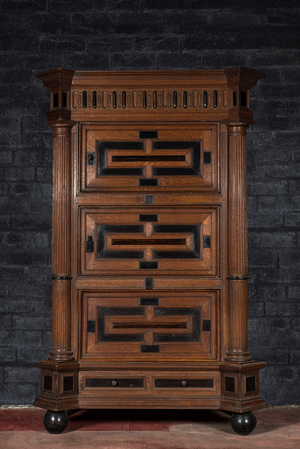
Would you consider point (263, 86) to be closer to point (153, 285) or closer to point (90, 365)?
point (153, 285)

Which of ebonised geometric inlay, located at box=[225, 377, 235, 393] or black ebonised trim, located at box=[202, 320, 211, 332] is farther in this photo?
black ebonised trim, located at box=[202, 320, 211, 332]

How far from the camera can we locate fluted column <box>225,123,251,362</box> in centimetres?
384

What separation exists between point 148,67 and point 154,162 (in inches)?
45.4

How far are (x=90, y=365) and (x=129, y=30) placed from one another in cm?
253

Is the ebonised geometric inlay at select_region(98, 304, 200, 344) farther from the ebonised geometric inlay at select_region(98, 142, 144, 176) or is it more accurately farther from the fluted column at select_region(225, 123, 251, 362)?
the ebonised geometric inlay at select_region(98, 142, 144, 176)

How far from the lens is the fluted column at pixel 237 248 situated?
151 inches

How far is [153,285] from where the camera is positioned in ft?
12.8

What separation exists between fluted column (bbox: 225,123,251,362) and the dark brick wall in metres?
0.85

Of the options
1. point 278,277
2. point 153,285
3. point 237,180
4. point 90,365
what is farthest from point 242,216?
point 90,365

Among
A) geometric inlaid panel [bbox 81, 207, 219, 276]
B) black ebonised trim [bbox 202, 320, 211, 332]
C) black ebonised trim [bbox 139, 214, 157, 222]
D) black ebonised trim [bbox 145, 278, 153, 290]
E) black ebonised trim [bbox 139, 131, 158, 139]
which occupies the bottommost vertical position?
black ebonised trim [bbox 202, 320, 211, 332]

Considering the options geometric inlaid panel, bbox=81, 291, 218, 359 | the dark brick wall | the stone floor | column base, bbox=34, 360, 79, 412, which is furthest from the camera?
the dark brick wall

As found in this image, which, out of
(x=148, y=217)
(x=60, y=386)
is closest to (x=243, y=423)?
(x=60, y=386)

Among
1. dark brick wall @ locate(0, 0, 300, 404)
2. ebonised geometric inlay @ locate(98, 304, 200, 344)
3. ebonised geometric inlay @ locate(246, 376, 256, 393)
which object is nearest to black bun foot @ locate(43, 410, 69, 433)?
ebonised geometric inlay @ locate(98, 304, 200, 344)

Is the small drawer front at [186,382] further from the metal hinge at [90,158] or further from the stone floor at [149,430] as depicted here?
the metal hinge at [90,158]
